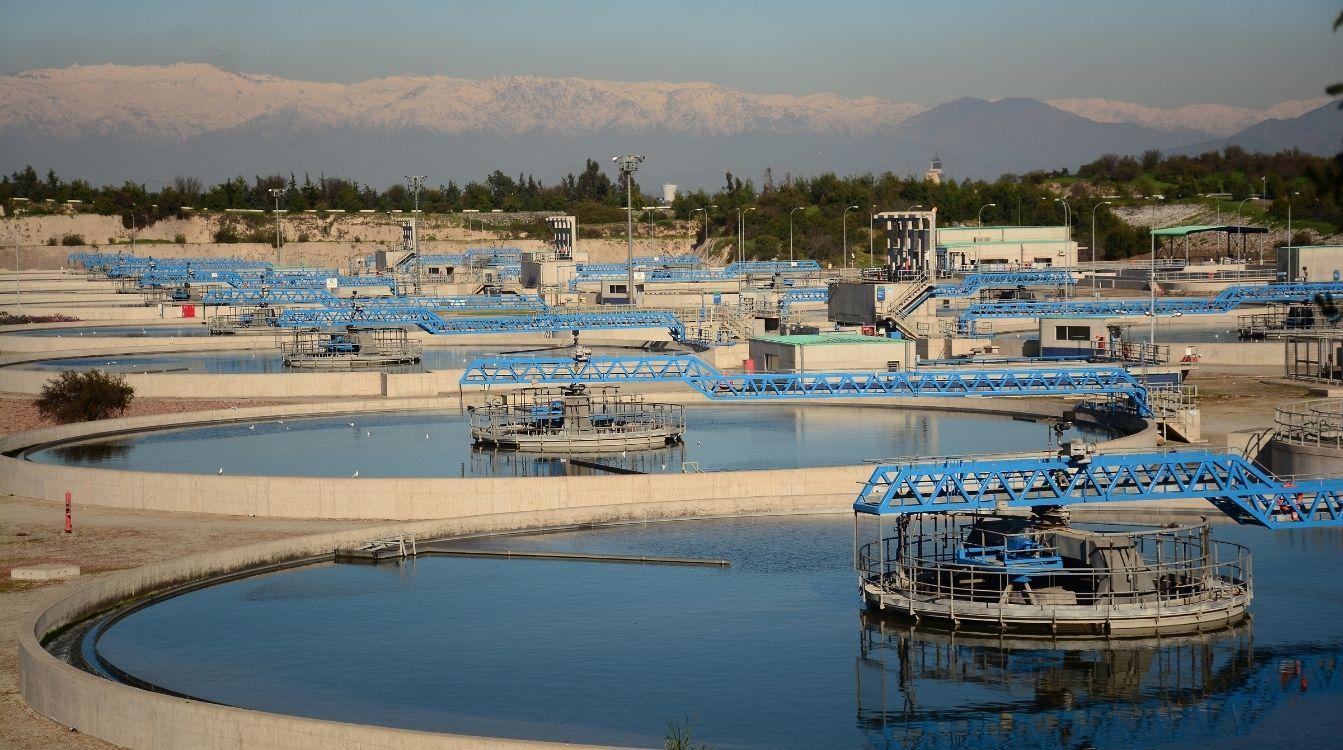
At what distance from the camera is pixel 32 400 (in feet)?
245

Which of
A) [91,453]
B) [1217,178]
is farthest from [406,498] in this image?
[1217,178]

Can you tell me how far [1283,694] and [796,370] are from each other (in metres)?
41.0

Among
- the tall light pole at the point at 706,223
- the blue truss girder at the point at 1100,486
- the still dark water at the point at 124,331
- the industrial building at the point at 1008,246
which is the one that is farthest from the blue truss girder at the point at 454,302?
the tall light pole at the point at 706,223

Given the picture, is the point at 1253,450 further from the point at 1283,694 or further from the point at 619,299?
the point at 619,299

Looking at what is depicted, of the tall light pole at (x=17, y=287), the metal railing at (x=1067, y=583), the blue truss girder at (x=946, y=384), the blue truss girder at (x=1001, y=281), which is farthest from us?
the tall light pole at (x=17, y=287)

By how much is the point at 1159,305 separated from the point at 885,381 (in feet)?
102

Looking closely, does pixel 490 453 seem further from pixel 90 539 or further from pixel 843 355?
pixel 843 355

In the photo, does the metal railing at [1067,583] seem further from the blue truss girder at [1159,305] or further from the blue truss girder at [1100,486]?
the blue truss girder at [1159,305]

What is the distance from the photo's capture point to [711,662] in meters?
31.6

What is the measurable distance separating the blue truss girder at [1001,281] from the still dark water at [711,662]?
176ft

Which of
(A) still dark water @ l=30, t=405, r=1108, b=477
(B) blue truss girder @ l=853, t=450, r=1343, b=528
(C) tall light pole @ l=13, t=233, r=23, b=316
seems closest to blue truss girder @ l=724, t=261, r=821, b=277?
(C) tall light pole @ l=13, t=233, r=23, b=316

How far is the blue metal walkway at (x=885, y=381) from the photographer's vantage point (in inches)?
2306

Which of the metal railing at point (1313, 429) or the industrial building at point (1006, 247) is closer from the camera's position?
the metal railing at point (1313, 429)

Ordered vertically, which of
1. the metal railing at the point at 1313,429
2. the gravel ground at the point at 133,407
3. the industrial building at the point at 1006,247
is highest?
the industrial building at the point at 1006,247
